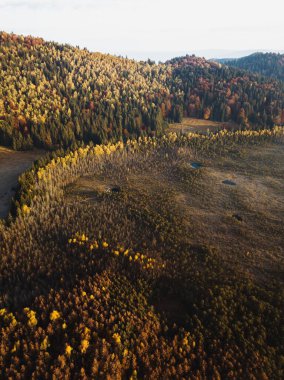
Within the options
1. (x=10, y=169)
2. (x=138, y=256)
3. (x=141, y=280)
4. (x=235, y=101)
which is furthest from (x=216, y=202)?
(x=235, y=101)

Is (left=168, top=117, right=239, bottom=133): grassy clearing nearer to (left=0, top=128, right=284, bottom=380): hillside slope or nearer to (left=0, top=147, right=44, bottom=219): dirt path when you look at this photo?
(left=0, top=147, right=44, bottom=219): dirt path

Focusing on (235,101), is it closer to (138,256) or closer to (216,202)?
(216,202)

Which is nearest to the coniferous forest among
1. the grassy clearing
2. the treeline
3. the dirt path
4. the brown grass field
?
the brown grass field

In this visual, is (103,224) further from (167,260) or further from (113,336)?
(113,336)

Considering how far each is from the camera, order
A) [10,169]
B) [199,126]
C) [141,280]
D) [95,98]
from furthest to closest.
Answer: [199,126]
[95,98]
[10,169]
[141,280]

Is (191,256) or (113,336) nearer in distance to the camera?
(113,336)

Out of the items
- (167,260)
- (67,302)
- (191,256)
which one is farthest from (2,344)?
(191,256)
